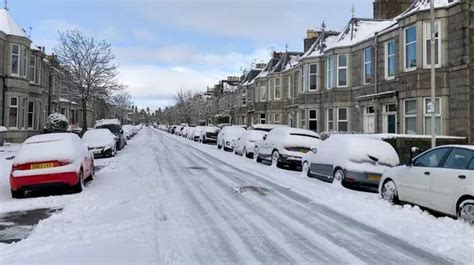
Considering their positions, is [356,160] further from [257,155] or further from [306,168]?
[257,155]

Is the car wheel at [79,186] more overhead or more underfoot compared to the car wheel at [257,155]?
more underfoot

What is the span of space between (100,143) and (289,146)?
392 inches

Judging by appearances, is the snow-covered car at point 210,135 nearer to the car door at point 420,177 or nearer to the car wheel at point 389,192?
the car wheel at point 389,192

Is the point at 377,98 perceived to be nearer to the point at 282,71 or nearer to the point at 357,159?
the point at 357,159

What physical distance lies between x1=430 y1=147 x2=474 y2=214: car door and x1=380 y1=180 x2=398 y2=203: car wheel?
1449 millimetres

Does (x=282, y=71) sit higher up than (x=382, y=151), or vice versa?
(x=282, y=71)

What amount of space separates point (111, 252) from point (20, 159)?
6690mm

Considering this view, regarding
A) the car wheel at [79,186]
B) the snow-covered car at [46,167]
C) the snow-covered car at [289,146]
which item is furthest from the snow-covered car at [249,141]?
the snow-covered car at [46,167]

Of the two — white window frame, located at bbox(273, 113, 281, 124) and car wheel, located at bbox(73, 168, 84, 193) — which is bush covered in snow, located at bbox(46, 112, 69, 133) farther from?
white window frame, located at bbox(273, 113, 281, 124)

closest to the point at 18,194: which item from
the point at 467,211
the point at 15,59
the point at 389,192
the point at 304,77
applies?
the point at 389,192

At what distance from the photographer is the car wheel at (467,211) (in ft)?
25.8

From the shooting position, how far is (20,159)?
1175 centimetres

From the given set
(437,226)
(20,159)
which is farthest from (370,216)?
(20,159)

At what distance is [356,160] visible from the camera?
43.4 feet
